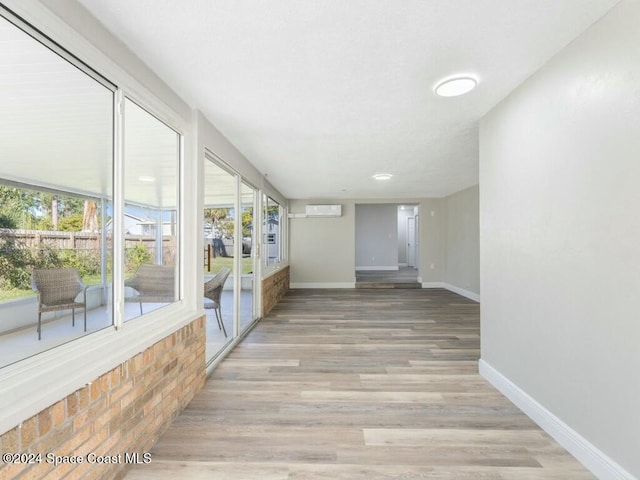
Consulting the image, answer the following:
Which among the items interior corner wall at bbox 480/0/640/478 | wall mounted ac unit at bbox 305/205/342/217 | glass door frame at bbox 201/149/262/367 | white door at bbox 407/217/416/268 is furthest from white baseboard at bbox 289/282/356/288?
interior corner wall at bbox 480/0/640/478

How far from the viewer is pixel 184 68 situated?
185 cm

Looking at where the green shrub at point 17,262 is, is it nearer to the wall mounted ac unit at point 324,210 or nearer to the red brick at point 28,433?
the red brick at point 28,433

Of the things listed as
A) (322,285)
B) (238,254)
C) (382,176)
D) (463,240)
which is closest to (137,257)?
(238,254)

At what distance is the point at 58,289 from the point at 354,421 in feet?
6.30

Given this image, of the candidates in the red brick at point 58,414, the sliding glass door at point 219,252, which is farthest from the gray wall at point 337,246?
the red brick at point 58,414

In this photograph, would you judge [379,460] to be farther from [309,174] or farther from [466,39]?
[309,174]

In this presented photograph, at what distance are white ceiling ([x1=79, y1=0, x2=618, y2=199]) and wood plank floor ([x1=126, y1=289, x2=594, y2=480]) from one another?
231cm

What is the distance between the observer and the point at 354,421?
2.06m

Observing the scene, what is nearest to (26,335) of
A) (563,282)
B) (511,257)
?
(563,282)

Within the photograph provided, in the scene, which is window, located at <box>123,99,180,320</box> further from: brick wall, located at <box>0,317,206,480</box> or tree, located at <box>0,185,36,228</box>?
tree, located at <box>0,185,36,228</box>

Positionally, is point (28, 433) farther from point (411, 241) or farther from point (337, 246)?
point (411, 241)

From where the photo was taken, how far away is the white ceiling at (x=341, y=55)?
1.40 meters

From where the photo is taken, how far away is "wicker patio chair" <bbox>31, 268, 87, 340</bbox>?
4.42 ft

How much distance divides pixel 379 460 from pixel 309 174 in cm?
393
